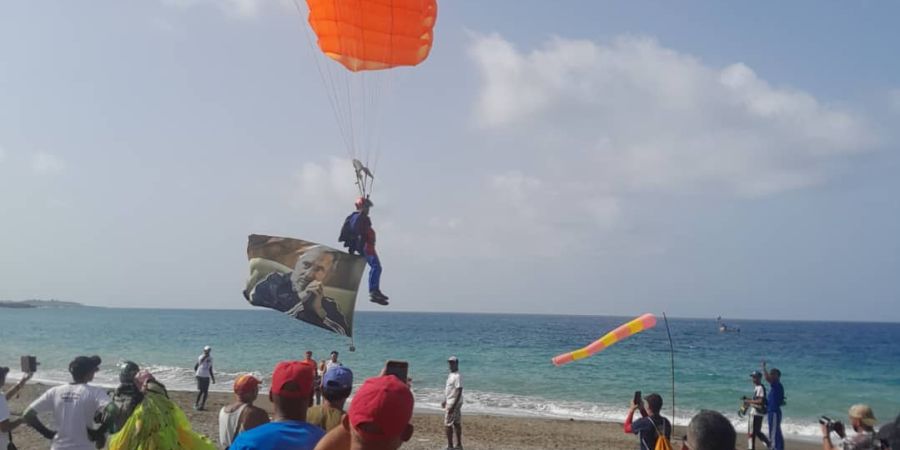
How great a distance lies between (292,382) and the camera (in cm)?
302

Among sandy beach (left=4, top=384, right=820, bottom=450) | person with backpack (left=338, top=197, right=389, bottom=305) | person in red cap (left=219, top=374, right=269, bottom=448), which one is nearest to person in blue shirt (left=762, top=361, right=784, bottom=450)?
sandy beach (left=4, top=384, right=820, bottom=450)

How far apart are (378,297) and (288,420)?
558 cm

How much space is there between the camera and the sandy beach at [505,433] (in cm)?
1227

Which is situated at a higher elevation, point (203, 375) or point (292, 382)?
point (292, 382)

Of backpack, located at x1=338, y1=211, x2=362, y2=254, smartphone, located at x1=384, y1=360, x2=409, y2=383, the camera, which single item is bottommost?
the camera

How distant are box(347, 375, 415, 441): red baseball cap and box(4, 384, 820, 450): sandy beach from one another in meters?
9.97

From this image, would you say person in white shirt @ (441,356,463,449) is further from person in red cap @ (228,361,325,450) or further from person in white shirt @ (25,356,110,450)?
person in red cap @ (228,361,325,450)

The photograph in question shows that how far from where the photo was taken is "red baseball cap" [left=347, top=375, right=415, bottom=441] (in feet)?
7.32

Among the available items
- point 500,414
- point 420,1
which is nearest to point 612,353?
point 500,414

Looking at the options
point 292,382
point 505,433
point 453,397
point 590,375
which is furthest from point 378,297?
point 590,375

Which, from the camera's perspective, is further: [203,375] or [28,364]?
[203,375]

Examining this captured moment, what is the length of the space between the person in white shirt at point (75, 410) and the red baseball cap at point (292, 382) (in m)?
2.17

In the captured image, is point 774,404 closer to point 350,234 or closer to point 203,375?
point 350,234

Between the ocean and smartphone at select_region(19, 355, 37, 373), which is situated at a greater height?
smartphone at select_region(19, 355, 37, 373)
